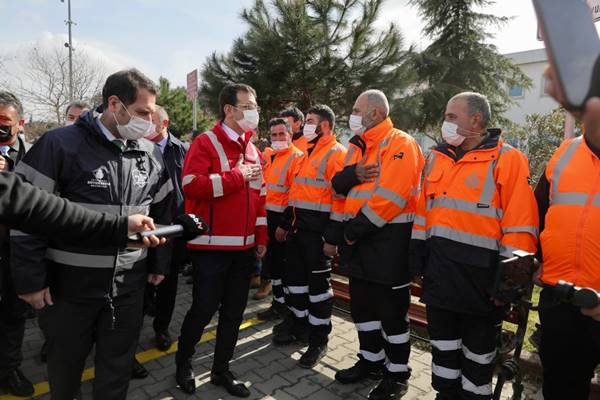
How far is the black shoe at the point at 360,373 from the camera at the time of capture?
3.58 meters

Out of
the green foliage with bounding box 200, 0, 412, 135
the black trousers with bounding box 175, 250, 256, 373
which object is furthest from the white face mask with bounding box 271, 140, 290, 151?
the green foliage with bounding box 200, 0, 412, 135

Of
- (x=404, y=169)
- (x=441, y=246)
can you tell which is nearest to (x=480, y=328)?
(x=441, y=246)

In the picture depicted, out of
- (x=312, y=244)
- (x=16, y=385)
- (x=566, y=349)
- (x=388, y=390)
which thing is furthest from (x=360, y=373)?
(x=16, y=385)

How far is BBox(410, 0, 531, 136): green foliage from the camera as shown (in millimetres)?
17906

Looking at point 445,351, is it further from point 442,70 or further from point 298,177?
point 442,70

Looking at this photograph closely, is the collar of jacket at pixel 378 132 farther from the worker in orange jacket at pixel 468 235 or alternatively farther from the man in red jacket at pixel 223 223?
the man in red jacket at pixel 223 223

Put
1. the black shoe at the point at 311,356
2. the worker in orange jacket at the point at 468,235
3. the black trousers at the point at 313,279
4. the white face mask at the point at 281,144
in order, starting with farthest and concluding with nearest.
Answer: the white face mask at the point at 281,144 < the black trousers at the point at 313,279 < the black shoe at the point at 311,356 < the worker in orange jacket at the point at 468,235

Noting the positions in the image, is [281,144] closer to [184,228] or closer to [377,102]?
[377,102]

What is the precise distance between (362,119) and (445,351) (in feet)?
6.35

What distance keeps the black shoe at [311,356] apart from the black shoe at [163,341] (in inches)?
53.3

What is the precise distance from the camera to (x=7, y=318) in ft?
10.9

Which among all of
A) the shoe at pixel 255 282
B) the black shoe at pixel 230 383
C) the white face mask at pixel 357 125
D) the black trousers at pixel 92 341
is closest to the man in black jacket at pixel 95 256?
the black trousers at pixel 92 341

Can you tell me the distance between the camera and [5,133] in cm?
329

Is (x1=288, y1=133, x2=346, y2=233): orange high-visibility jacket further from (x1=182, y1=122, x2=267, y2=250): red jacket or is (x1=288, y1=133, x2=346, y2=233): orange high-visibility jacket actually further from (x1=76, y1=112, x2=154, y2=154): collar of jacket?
(x1=76, y1=112, x2=154, y2=154): collar of jacket
